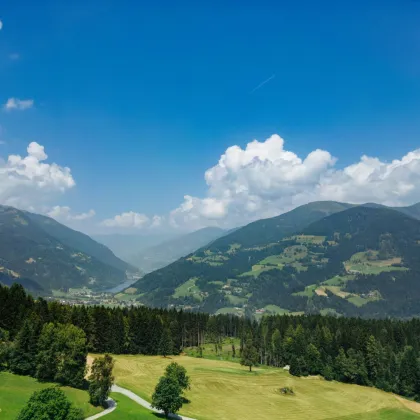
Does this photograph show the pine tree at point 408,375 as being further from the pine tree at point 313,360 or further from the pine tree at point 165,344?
the pine tree at point 165,344

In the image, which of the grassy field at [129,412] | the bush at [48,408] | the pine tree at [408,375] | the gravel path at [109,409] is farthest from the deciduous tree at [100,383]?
the pine tree at [408,375]

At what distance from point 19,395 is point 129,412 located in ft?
71.3

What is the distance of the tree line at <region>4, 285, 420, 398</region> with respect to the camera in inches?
3364

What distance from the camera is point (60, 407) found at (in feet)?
169

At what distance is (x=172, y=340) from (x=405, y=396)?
299ft

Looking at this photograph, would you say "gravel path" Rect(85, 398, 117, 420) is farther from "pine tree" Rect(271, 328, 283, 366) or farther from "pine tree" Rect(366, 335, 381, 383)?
"pine tree" Rect(366, 335, 381, 383)

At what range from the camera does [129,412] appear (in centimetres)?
7112

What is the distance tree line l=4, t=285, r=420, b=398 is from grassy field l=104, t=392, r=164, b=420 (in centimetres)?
1294

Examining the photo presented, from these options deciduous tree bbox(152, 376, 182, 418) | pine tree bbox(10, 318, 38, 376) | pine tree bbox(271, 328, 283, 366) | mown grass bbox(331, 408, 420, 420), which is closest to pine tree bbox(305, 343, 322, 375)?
pine tree bbox(271, 328, 283, 366)

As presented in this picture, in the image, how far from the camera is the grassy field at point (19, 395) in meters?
61.2

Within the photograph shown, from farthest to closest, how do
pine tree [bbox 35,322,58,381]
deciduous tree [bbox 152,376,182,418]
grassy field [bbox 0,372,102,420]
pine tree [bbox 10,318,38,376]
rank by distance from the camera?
1. pine tree [bbox 10,318,38,376]
2. pine tree [bbox 35,322,58,381]
3. deciduous tree [bbox 152,376,182,418]
4. grassy field [bbox 0,372,102,420]

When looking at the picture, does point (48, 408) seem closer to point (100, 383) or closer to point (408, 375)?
point (100, 383)

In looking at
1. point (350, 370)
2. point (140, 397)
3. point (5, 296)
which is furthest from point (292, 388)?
point (5, 296)

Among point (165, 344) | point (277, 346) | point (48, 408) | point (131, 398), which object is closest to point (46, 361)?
point (131, 398)
